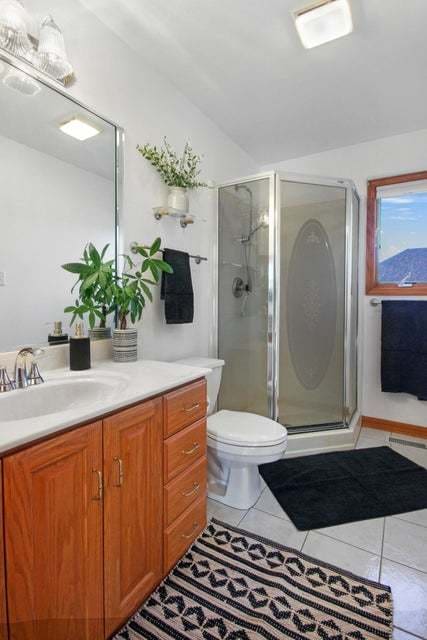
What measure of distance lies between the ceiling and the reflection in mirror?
0.56 metres

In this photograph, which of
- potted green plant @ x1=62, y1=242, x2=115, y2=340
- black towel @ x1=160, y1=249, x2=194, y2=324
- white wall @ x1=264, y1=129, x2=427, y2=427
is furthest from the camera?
white wall @ x1=264, y1=129, x2=427, y2=427

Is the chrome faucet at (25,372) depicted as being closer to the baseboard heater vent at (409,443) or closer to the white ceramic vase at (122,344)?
the white ceramic vase at (122,344)

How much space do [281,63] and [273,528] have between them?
8.12ft

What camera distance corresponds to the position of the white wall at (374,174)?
8.43 ft

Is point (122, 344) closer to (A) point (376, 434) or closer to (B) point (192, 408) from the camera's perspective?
(B) point (192, 408)

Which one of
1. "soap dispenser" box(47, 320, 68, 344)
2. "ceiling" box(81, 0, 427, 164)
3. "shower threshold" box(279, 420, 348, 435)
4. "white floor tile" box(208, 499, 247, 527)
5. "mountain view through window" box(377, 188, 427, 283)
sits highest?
"ceiling" box(81, 0, 427, 164)

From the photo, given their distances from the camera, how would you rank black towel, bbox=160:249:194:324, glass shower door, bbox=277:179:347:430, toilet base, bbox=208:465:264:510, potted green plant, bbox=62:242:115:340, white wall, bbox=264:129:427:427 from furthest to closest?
white wall, bbox=264:129:427:427 < glass shower door, bbox=277:179:347:430 < black towel, bbox=160:249:194:324 < toilet base, bbox=208:465:264:510 < potted green plant, bbox=62:242:115:340

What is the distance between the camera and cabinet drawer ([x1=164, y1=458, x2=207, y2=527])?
1.21 meters

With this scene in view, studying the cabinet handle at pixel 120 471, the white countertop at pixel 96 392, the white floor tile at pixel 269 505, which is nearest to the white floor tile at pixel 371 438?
the white floor tile at pixel 269 505

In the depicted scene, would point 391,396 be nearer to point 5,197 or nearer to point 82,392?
point 82,392

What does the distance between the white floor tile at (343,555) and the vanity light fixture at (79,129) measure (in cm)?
213

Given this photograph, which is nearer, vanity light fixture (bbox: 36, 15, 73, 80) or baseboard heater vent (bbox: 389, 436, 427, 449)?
vanity light fixture (bbox: 36, 15, 73, 80)

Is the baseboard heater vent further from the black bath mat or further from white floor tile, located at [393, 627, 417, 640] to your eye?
white floor tile, located at [393, 627, 417, 640]

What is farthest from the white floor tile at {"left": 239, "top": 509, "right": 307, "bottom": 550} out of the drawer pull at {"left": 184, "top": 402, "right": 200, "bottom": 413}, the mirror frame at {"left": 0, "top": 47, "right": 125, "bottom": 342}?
the mirror frame at {"left": 0, "top": 47, "right": 125, "bottom": 342}
